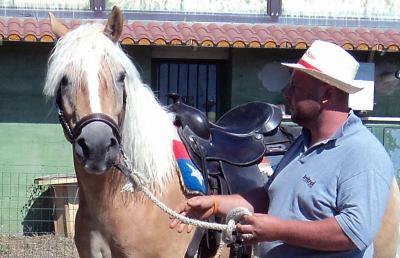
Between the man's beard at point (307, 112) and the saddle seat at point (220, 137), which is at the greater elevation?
the man's beard at point (307, 112)

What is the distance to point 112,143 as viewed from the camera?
3.57 metres

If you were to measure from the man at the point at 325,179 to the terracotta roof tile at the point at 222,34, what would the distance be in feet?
22.9

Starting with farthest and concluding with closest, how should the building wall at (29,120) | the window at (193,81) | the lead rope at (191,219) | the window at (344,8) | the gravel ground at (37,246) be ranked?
the window at (344,8) → the window at (193,81) → the building wall at (29,120) → the gravel ground at (37,246) → the lead rope at (191,219)

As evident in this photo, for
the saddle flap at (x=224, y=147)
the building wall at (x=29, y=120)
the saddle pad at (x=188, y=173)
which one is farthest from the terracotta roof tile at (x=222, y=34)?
the saddle pad at (x=188, y=173)

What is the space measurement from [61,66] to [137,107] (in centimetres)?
49

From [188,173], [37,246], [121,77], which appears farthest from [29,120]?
[121,77]

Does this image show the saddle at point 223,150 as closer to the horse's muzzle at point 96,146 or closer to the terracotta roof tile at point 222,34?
the horse's muzzle at point 96,146

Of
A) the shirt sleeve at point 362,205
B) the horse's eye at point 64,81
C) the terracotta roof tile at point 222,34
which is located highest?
the horse's eye at point 64,81

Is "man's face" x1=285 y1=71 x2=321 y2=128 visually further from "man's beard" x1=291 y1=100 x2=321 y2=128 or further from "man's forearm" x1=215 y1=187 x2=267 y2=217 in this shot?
"man's forearm" x1=215 y1=187 x2=267 y2=217

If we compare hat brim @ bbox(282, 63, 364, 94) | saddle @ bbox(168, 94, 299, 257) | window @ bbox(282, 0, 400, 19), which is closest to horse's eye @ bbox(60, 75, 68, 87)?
saddle @ bbox(168, 94, 299, 257)

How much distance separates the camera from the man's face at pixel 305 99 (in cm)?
276

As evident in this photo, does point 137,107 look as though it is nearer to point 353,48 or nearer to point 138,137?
point 138,137

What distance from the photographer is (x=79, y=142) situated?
353cm

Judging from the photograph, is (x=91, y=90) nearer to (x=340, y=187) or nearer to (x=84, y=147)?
(x=84, y=147)
